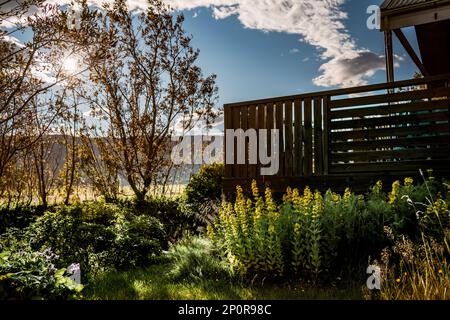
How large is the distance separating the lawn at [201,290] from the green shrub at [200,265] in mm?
107

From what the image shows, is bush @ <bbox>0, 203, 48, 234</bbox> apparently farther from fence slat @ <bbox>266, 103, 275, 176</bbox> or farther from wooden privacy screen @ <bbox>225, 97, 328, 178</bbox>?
fence slat @ <bbox>266, 103, 275, 176</bbox>

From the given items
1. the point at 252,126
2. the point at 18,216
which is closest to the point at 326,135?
the point at 252,126

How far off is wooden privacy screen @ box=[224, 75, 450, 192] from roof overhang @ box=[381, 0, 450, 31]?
1.02 meters

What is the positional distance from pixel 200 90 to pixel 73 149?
10.3 ft

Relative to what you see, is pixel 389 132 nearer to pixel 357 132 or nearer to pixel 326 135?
pixel 357 132

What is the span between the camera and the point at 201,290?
12.3 ft

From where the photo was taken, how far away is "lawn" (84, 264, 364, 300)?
3475mm

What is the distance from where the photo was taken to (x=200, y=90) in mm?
9578

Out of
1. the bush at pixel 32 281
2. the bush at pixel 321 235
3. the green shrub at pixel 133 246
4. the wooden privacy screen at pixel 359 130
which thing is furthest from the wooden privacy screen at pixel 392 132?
the bush at pixel 32 281

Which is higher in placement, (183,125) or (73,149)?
(183,125)

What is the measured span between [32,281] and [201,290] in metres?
1.42

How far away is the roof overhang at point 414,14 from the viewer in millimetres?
6348
